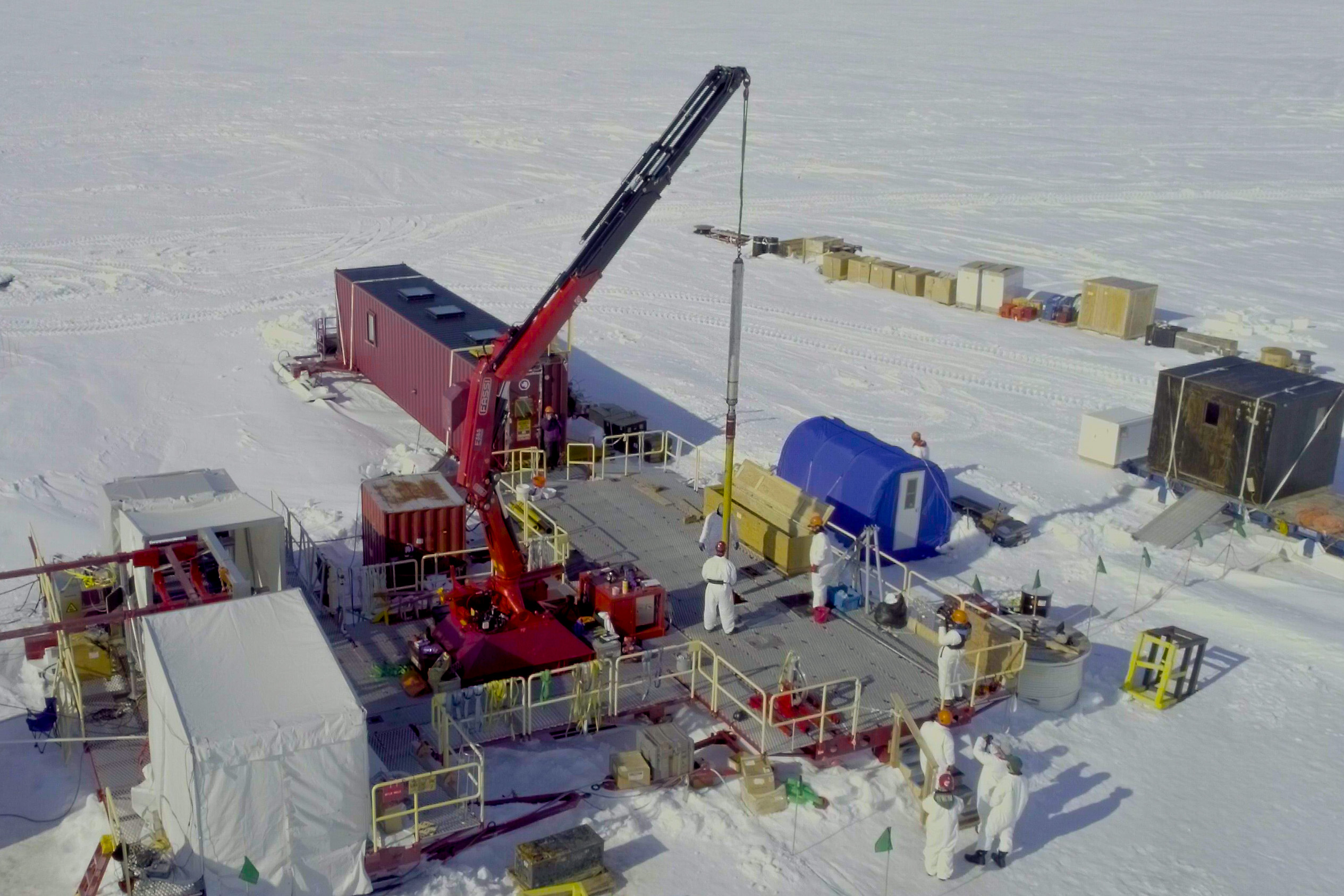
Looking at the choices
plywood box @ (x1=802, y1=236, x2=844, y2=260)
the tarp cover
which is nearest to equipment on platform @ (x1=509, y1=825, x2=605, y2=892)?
the tarp cover

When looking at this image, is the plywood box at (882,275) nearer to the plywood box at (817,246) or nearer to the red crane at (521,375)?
the plywood box at (817,246)

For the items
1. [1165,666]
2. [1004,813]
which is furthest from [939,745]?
[1165,666]

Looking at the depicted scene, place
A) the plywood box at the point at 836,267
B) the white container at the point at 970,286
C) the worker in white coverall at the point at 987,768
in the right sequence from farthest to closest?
the plywood box at the point at 836,267, the white container at the point at 970,286, the worker in white coverall at the point at 987,768

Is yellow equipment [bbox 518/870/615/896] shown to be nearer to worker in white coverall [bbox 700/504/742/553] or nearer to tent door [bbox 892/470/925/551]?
worker in white coverall [bbox 700/504/742/553]

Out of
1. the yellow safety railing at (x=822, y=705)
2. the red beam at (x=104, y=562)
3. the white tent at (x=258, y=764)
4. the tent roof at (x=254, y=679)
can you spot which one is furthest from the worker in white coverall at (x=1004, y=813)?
the red beam at (x=104, y=562)

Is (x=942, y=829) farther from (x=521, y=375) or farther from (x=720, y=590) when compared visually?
(x=521, y=375)

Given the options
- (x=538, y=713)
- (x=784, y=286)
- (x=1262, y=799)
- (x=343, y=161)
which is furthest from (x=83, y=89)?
(x=1262, y=799)

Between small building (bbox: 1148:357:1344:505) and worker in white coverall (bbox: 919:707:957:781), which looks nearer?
worker in white coverall (bbox: 919:707:957:781)
